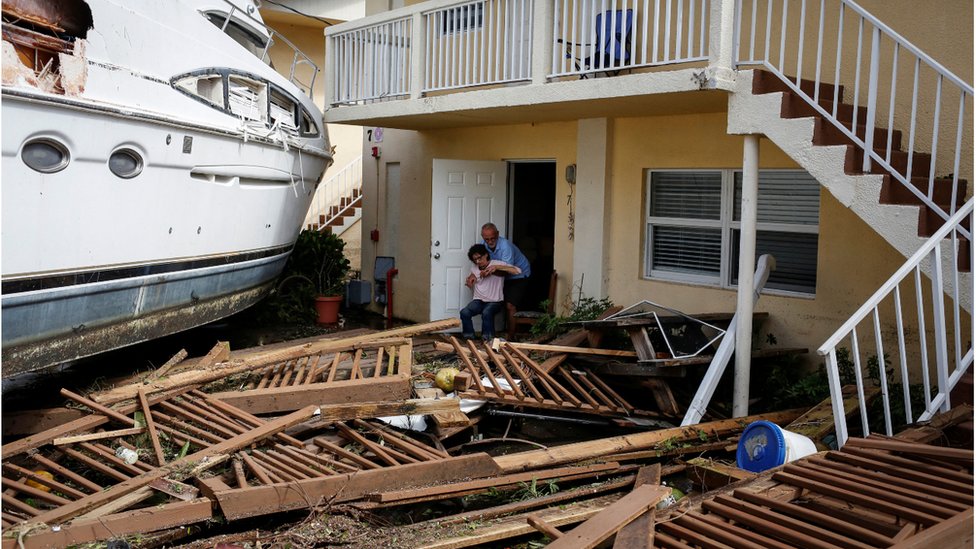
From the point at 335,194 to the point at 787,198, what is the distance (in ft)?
40.2

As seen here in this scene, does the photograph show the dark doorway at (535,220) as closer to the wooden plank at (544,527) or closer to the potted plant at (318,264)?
the potted plant at (318,264)

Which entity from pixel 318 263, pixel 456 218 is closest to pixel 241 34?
pixel 456 218

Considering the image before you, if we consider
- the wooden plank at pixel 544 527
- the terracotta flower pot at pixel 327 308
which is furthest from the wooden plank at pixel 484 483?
the terracotta flower pot at pixel 327 308

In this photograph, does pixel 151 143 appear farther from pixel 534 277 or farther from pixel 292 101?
pixel 534 277

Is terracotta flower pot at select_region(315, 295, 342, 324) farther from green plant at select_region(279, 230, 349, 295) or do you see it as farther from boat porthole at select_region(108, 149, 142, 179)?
boat porthole at select_region(108, 149, 142, 179)

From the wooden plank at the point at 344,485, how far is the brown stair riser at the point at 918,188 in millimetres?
3387

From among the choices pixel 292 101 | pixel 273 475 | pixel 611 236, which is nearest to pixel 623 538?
pixel 273 475

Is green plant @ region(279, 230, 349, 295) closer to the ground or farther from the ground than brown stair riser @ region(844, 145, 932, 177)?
closer to the ground

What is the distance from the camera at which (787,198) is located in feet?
27.9

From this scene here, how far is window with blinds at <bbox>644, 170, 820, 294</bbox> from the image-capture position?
8398 millimetres

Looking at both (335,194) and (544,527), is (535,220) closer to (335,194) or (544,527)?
(335,194)

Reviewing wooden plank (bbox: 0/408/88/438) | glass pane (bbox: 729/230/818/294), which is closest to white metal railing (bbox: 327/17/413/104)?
glass pane (bbox: 729/230/818/294)

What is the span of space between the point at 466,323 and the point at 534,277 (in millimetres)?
2646

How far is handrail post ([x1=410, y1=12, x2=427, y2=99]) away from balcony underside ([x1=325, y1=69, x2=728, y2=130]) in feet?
0.52
